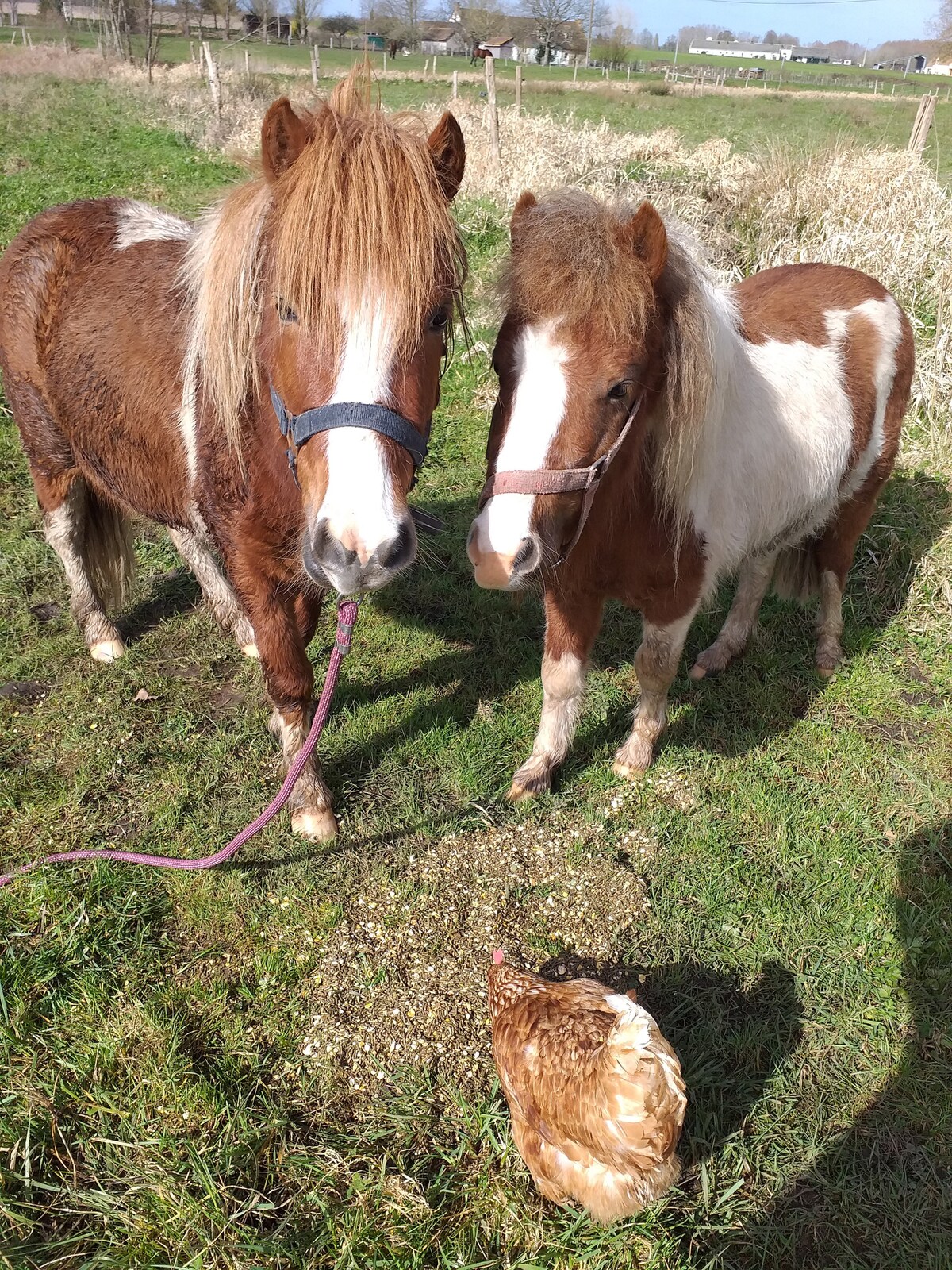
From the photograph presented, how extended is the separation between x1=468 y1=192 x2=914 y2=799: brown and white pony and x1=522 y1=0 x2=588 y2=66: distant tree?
65382 mm

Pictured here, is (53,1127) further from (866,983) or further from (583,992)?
(866,983)

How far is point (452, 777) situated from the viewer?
3.37m

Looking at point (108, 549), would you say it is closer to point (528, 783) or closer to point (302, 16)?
point (528, 783)

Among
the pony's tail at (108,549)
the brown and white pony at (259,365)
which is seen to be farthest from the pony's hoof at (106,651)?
the pony's tail at (108,549)

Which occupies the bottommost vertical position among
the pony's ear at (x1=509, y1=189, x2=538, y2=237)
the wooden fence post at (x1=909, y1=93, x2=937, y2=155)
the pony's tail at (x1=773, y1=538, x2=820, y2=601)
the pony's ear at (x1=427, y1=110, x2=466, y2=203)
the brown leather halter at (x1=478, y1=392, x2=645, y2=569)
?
the pony's tail at (x1=773, y1=538, x2=820, y2=601)

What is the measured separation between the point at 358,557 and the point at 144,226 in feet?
8.96

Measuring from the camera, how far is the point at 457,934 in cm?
266

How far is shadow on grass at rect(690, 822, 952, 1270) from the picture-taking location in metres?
2.02

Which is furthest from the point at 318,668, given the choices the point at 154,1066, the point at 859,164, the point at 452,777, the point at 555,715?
Answer: the point at 859,164

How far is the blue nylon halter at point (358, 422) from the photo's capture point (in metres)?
1.77

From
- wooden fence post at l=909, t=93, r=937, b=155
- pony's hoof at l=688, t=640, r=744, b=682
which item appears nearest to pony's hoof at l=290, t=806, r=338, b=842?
pony's hoof at l=688, t=640, r=744, b=682

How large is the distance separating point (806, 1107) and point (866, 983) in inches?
22.5

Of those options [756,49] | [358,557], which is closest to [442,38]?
[756,49]

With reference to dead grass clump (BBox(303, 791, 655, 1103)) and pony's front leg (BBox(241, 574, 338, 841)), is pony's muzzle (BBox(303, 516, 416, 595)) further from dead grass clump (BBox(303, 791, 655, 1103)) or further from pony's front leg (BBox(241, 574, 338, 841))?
dead grass clump (BBox(303, 791, 655, 1103))
